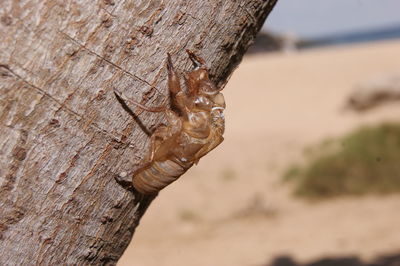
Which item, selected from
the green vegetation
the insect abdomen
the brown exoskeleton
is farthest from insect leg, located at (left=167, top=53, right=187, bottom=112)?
the green vegetation

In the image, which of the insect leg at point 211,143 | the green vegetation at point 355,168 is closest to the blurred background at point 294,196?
the green vegetation at point 355,168

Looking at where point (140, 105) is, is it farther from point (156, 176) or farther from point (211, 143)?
point (211, 143)

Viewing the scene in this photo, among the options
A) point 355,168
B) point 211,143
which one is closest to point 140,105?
point 211,143

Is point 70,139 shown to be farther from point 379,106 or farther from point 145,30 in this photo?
point 379,106

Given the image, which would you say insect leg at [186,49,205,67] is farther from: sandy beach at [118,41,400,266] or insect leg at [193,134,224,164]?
sandy beach at [118,41,400,266]

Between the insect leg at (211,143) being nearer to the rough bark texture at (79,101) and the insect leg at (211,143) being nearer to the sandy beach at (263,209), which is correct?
the rough bark texture at (79,101)

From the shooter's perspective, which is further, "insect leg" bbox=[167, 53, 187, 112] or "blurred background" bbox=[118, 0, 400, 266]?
"blurred background" bbox=[118, 0, 400, 266]
